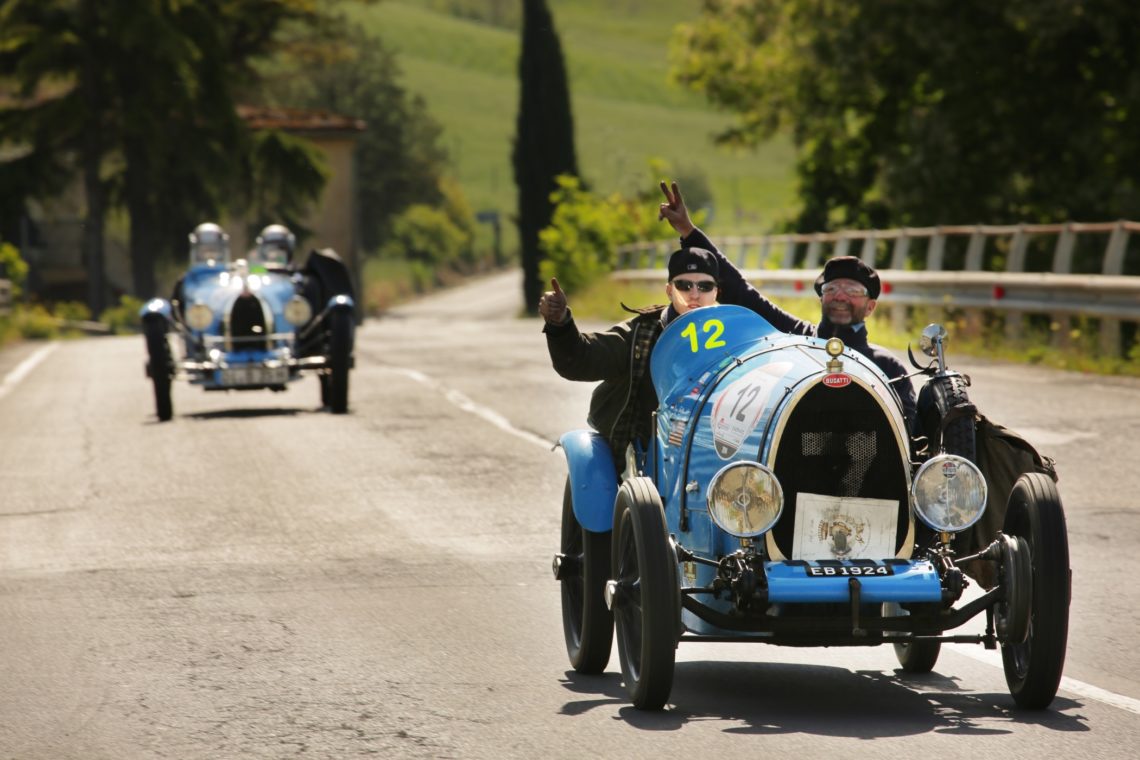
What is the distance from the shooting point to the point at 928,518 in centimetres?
607

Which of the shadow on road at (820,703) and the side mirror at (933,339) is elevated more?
the side mirror at (933,339)

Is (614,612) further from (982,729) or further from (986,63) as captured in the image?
(986,63)

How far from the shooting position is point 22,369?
25.3 m

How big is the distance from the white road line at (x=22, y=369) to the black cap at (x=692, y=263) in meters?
14.6

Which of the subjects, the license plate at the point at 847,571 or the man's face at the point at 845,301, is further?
the man's face at the point at 845,301

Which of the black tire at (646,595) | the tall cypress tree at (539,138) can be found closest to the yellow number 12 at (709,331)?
the black tire at (646,595)

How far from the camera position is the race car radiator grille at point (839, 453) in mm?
6176

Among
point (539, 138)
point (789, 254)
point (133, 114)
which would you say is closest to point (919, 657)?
point (789, 254)

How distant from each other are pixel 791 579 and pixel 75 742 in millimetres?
2241

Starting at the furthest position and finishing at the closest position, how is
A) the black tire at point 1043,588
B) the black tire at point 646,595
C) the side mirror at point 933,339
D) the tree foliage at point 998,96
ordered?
the tree foliage at point 998,96 < the side mirror at point 933,339 < the black tire at point 646,595 < the black tire at point 1043,588

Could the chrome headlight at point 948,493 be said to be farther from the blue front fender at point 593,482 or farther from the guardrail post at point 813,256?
the guardrail post at point 813,256

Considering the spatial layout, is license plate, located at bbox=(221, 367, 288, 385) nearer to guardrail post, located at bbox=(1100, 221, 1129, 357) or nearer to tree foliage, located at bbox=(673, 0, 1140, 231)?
guardrail post, located at bbox=(1100, 221, 1129, 357)

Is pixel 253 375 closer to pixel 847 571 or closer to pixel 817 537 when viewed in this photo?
pixel 817 537

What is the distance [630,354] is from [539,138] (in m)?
52.9
